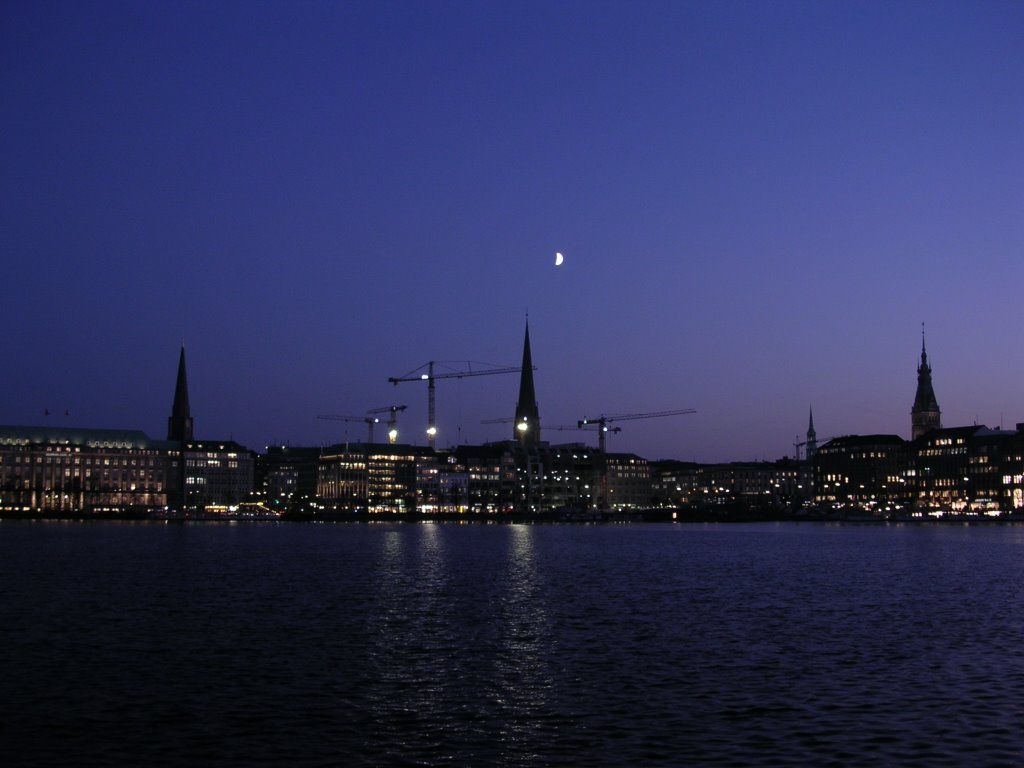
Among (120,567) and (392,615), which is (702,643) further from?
(120,567)

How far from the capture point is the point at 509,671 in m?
26.5

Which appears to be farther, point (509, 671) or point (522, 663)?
point (522, 663)

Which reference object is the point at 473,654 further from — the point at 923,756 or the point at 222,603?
the point at 222,603

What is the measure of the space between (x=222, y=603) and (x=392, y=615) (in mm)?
7507

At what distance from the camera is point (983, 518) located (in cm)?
19788

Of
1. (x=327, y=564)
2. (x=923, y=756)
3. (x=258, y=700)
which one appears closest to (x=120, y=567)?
(x=327, y=564)

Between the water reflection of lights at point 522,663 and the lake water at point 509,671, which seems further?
the water reflection of lights at point 522,663

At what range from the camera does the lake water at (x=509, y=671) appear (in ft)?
62.0

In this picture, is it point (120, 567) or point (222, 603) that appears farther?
point (120, 567)

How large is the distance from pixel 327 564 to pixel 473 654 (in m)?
38.8

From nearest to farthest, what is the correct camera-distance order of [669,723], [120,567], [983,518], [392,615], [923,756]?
[923,756], [669,723], [392,615], [120,567], [983,518]

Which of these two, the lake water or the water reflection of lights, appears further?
the water reflection of lights

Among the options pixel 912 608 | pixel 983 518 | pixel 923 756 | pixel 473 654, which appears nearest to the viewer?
pixel 923 756

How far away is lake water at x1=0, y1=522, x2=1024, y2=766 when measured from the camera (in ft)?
62.0
